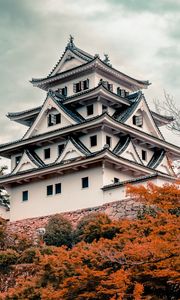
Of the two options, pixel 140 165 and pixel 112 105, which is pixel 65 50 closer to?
pixel 112 105

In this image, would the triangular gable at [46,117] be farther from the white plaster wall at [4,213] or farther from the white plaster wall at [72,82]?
the white plaster wall at [4,213]

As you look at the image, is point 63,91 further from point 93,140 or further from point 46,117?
point 93,140

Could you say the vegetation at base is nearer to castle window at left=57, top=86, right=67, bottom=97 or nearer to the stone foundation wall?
the stone foundation wall

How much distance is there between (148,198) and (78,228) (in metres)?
15.3

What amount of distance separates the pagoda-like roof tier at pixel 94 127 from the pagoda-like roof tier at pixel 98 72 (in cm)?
481

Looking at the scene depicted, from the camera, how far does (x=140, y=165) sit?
36.4m

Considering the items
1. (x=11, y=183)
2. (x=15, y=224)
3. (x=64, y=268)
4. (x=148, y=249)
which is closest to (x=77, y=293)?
(x=64, y=268)

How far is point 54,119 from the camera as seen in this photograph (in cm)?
3925

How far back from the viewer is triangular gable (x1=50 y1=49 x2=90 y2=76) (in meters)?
41.2

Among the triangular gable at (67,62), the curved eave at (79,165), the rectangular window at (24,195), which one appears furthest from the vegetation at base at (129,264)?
the triangular gable at (67,62)

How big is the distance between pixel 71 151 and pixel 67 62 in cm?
789

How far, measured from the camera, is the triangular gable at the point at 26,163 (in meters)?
38.1

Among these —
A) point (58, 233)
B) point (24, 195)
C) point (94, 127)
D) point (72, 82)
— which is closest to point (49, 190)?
point (24, 195)

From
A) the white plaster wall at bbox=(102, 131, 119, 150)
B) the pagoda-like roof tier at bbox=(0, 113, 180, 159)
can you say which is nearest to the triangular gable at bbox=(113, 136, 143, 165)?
the white plaster wall at bbox=(102, 131, 119, 150)
